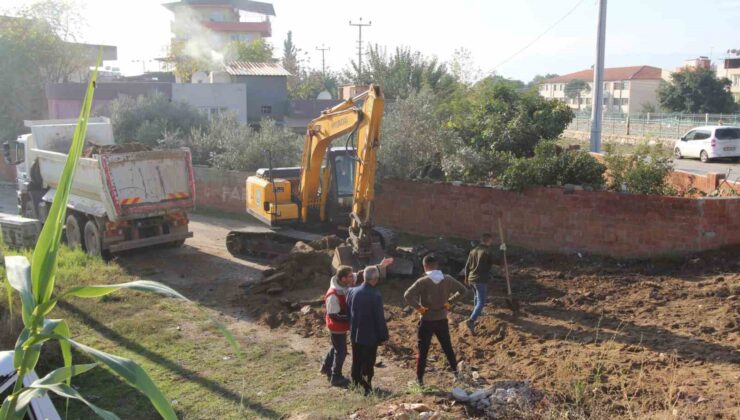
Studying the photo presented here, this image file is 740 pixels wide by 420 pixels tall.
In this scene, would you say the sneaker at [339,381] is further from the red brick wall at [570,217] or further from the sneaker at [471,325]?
the red brick wall at [570,217]

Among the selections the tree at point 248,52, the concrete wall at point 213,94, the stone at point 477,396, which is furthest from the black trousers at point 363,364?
the tree at point 248,52

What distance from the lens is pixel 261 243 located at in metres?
15.5

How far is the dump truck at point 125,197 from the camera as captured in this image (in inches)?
554

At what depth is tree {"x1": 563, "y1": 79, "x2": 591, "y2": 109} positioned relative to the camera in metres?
94.1

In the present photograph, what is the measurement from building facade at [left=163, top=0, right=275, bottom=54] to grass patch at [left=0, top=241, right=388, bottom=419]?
6995cm

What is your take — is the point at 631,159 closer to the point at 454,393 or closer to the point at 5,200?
the point at 454,393

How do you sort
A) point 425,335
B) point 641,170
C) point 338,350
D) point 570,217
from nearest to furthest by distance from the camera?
point 425,335 → point 338,350 → point 641,170 → point 570,217

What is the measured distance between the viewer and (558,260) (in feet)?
45.5

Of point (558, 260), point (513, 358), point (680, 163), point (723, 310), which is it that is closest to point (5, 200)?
point (558, 260)

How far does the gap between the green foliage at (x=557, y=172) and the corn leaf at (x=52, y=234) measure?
13531 mm

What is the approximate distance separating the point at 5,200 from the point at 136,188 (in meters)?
14.6

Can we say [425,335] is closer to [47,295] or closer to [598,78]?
[47,295]

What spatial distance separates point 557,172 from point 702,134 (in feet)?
60.0

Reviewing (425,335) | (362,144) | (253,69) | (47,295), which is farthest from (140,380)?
(253,69)
